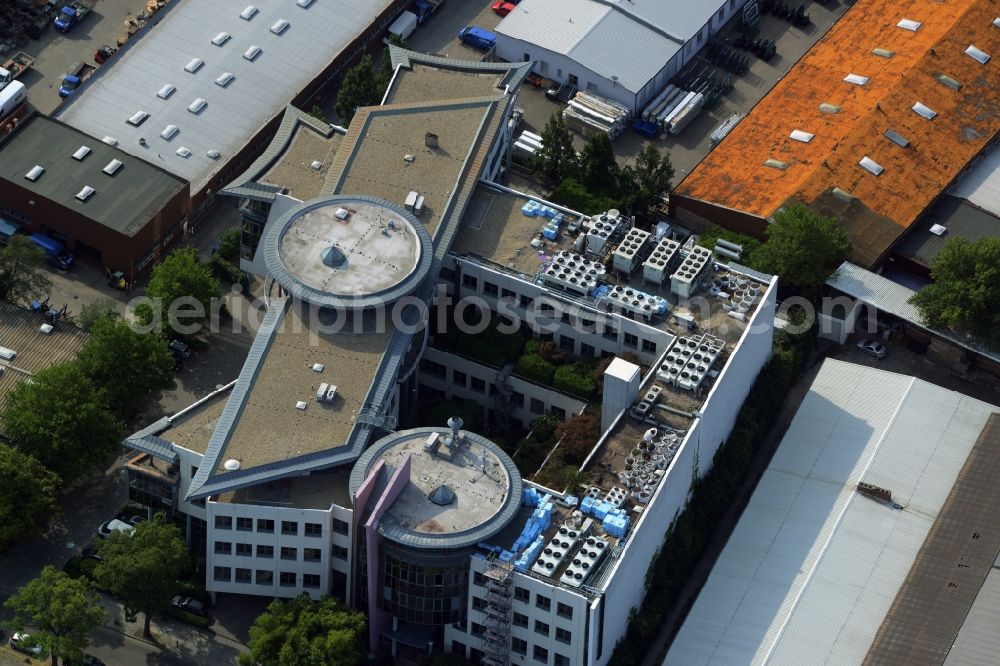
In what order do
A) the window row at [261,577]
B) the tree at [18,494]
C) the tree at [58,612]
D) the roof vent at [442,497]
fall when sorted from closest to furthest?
the tree at [58,612]
the roof vent at [442,497]
the window row at [261,577]
the tree at [18,494]

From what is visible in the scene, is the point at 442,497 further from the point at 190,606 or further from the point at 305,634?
Result: the point at 190,606

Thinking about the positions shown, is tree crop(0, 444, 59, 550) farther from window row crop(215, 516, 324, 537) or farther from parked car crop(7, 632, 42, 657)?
window row crop(215, 516, 324, 537)

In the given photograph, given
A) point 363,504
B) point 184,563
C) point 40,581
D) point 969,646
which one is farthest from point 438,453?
point 969,646

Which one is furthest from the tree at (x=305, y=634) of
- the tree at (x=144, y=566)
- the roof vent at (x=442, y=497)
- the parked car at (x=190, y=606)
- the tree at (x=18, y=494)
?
the tree at (x=18, y=494)

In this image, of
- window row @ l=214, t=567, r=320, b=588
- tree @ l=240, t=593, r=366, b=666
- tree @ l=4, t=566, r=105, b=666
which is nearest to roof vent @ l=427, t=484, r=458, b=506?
tree @ l=240, t=593, r=366, b=666

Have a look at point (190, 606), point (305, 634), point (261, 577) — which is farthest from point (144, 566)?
point (305, 634)

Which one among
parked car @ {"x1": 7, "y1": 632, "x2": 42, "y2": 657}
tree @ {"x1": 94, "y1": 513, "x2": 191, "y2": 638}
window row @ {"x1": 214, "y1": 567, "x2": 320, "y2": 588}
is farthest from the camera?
window row @ {"x1": 214, "y1": 567, "x2": 320, "y2": 588}

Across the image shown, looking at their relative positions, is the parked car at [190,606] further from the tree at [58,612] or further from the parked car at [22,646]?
the parked car at [22,646]
